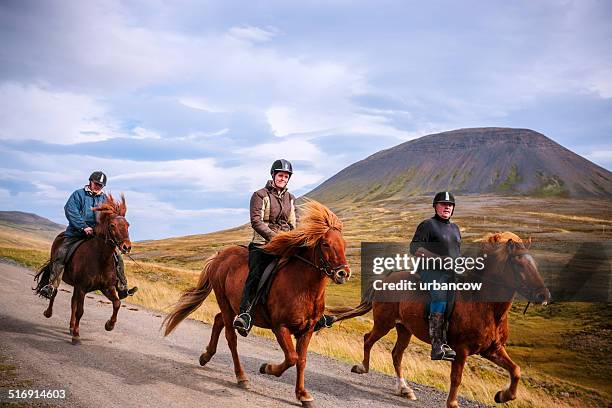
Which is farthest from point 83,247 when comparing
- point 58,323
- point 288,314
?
point 288,314

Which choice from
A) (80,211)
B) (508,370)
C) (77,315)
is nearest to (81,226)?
(80,211)

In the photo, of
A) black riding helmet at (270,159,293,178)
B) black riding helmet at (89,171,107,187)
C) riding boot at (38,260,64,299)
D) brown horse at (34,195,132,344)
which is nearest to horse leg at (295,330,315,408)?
black riding helmet at (270,159,293,178)

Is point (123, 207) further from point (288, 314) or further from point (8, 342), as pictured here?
point (288, 314)

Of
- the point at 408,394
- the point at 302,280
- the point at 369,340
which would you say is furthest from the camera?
the point at 369,340

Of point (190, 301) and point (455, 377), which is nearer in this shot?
point (455, 377)

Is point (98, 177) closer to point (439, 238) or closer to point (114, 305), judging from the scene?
point (114, 305)

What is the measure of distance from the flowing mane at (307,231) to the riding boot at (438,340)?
2.48 meters

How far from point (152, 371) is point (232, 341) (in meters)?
1.65

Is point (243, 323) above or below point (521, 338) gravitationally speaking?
above

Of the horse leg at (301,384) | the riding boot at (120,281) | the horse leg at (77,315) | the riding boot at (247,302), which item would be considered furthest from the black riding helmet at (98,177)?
the horse leg at (301,384)

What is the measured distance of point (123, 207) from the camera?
1270 centimetres

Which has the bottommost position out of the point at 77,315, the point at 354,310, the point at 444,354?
the point at 77,315

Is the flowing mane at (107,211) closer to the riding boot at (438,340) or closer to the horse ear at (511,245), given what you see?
the riding boot at (438,340)

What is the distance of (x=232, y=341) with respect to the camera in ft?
32.0
